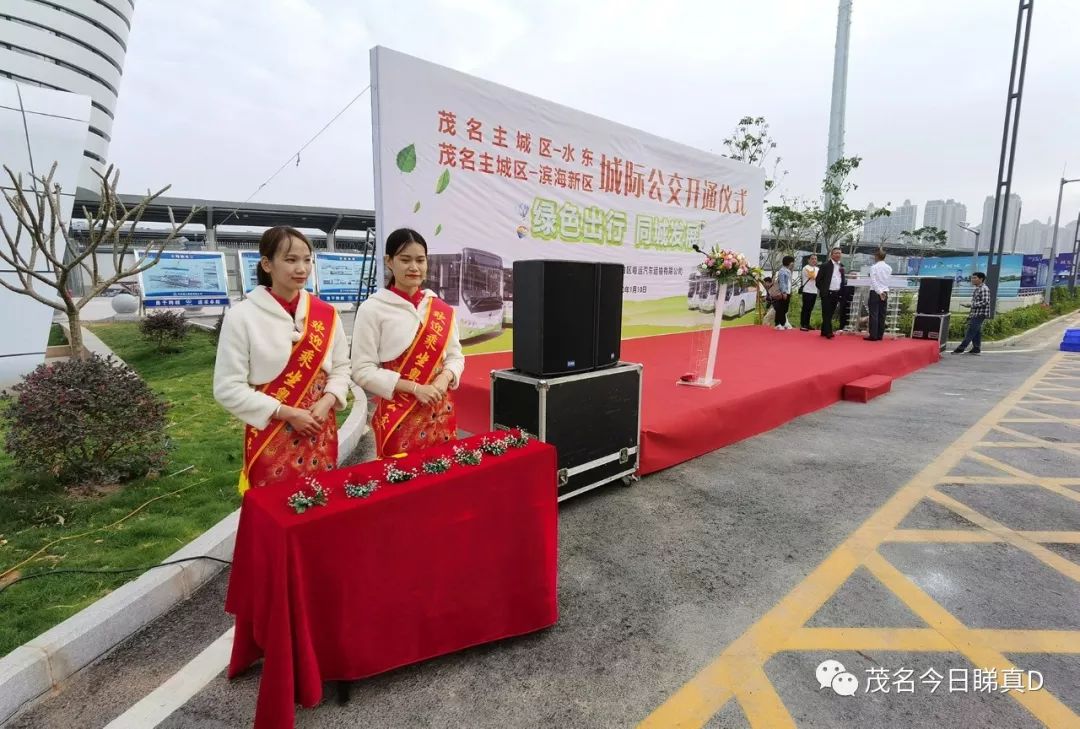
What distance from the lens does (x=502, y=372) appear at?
3.21 m

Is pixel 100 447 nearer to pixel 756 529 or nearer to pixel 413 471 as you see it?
pixel 413 471

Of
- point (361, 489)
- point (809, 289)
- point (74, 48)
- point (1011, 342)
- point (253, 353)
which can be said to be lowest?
point (1011, 342)

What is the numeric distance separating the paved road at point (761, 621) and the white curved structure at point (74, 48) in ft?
128

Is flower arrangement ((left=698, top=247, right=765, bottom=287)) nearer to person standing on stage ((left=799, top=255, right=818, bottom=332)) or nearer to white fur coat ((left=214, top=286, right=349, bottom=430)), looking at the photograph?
white fur coat ((left=214, top=286, right=349, bottom=430))

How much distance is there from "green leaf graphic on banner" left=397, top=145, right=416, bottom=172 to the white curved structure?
117 ft

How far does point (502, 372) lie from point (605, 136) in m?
4.87

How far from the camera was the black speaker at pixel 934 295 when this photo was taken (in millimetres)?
8492

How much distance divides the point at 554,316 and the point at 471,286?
9.82ft

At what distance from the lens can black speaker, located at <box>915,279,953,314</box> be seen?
849cm

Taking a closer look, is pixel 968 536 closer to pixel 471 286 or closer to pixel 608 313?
pixel 608 313

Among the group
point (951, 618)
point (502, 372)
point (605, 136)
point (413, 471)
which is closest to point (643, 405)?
point (502, 372)

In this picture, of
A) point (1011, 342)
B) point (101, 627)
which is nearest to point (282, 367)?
point (101, 627)

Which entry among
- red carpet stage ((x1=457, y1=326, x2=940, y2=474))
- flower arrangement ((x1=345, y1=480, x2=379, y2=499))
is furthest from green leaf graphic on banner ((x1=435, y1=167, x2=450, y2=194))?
flower arrangement ((x1=345, y1=480, x2=379, y2=499))

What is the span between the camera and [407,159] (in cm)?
496
